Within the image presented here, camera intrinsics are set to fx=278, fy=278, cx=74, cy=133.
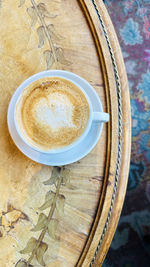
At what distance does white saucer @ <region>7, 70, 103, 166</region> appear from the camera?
21.4 inches

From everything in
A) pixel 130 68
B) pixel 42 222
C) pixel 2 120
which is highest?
pixel 130 68

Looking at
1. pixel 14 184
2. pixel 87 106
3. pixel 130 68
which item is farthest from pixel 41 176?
pixel 130 68

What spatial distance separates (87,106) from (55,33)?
0.65ft

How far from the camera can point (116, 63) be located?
599mm

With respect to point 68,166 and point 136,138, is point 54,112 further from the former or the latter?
point 136,138

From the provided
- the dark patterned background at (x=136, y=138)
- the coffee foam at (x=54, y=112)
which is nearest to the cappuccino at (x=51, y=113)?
the coffee foam at (x=54, y=112)

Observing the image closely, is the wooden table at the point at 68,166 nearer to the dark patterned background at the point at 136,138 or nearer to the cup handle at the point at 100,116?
the cup handle at the point at 100,116

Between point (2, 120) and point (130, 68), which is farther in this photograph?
point (130, 68)

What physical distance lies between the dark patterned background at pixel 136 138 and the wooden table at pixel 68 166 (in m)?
0.58

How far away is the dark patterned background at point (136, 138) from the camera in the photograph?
1.10 meters

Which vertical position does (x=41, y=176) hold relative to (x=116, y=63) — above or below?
below

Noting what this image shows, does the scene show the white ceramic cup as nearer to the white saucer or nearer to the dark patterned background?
the white saucer

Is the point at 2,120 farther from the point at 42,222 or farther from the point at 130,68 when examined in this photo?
the point at 130,68

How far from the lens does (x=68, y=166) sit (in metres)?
0.58
